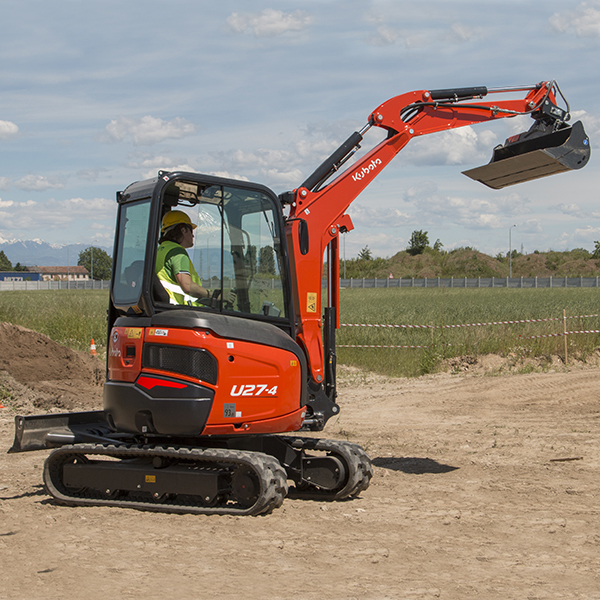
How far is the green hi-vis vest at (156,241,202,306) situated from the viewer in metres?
5.95

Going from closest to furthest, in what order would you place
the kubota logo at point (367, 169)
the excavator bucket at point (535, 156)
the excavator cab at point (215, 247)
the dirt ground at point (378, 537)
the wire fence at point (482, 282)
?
1. the dirt ground at point (378, 537)
2. the excavator cab at point (215, 247)
3. the kubota logo at point (367, 169)
4. the excavator bucket at point (535, 156)
5. the wire fence at point (482, 282)

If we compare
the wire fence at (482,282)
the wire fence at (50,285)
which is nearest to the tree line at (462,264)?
the wire fence at (482,282)

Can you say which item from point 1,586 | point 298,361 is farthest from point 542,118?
point 1,586

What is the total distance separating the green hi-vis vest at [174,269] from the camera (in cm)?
595

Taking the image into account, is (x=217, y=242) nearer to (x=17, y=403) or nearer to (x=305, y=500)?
(x=305, y=500)

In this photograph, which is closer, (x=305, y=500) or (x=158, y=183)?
(x=158, y=183)

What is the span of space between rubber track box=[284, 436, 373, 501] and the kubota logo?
9.23ft

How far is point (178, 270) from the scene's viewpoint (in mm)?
5961

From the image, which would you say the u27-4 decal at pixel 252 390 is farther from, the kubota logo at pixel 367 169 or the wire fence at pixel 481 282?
the wire fence at pixel 481 282

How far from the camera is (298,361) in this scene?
6258 millimetres

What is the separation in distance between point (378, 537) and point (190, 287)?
2.62 metres

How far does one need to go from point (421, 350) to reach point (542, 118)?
9.57 meters

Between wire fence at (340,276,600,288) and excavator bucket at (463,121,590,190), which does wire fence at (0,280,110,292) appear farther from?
excavator bucket at (463,121,590,190)

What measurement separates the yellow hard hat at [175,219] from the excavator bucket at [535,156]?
11.8 ft
